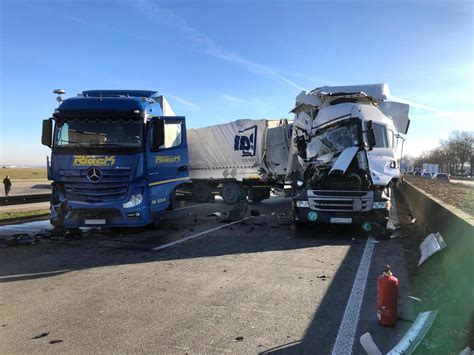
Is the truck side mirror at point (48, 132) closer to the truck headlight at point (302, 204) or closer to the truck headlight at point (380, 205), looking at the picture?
the truck headlight at point (302, 204)

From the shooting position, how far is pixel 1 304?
5098mm

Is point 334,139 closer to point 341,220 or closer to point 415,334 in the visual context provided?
point 341,220

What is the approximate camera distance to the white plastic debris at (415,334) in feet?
11.9

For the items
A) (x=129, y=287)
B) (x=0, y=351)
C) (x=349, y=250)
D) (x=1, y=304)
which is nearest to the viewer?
(x=0, y=351)

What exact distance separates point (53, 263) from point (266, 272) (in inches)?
148

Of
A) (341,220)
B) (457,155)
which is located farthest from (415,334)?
(457,155)

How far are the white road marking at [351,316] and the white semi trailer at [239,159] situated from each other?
10.7 meters

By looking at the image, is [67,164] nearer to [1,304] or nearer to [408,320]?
[1,304]

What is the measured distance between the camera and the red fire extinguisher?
4324 mm

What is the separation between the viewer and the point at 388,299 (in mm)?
4340

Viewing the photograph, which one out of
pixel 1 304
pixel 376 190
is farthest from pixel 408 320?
pixel 376 190

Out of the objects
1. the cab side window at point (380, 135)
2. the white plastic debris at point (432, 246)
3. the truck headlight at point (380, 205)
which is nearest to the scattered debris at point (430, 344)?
the white plastic debris at point (432, 246)

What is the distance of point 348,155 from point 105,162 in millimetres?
5851

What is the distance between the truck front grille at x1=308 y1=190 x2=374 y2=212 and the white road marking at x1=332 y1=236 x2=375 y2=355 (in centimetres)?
278
